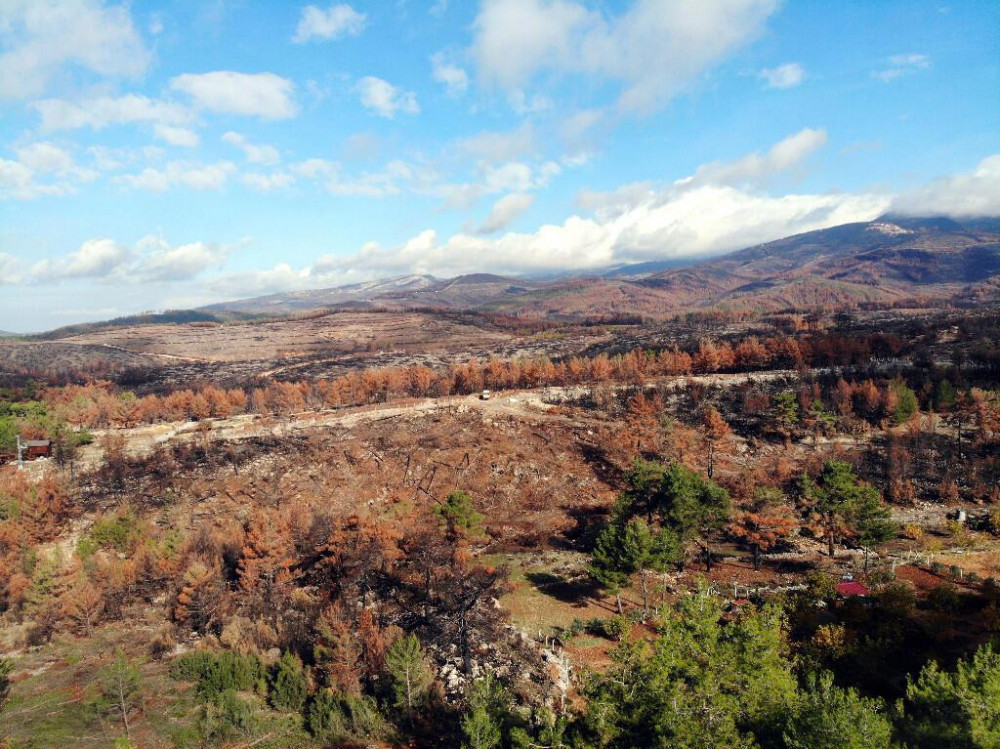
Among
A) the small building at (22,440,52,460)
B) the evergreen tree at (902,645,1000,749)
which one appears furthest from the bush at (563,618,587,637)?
the small building at (22,440,52,460)

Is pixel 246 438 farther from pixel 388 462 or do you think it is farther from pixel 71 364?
pixel 71 364

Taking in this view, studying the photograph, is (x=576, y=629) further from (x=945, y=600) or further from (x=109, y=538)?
(x=109, y=538)

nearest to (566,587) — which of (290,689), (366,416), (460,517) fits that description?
(460,517)

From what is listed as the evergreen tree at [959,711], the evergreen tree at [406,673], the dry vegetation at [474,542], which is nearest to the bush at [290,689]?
the dry vegetation at [474,542]

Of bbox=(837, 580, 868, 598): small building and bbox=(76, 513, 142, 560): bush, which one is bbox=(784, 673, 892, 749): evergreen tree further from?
bbox=(76, 513, 142, 560): bush

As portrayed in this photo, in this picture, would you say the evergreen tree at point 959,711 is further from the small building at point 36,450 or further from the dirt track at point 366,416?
the small building at point 36,450
